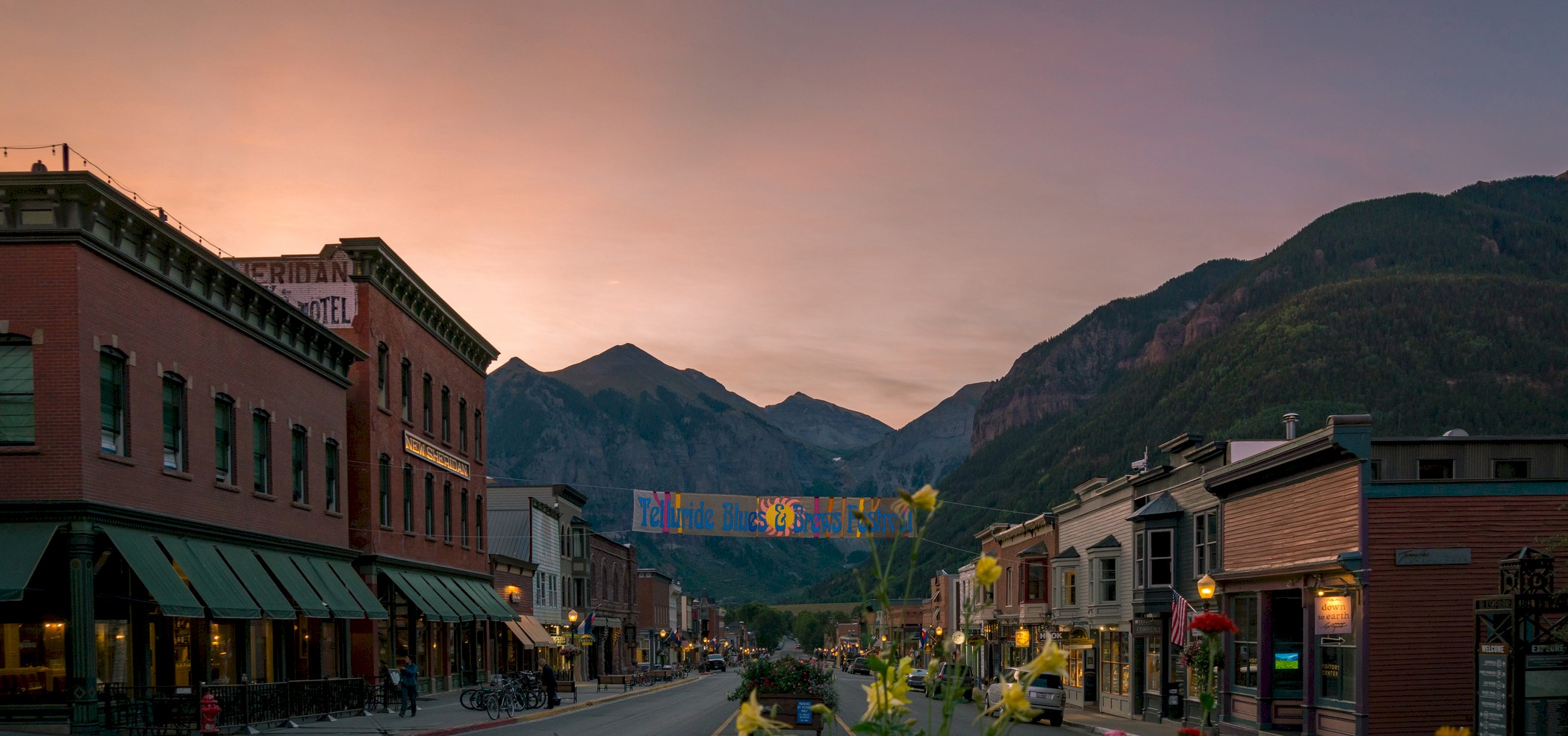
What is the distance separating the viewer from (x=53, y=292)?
81.2 feet

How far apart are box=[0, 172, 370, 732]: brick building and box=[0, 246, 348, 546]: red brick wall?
4 centimetres

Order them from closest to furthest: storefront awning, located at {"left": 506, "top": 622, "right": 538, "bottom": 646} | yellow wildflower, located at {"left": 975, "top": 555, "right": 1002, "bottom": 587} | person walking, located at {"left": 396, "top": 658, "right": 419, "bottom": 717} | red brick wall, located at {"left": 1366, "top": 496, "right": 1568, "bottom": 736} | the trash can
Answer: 1. yellow wildflower, located at {"left": 975, "top": 555, "right": 1002, "bottom": 587}
2. red brick wall, located at {"left": 1366, "top": 496, "right": 1568, "bottom": 736}
3. person walking, located at {"left": 396, "top": 658, "right": 419, "bottom": 717}
4. the trash can
5. storefront awning, located at {"left": 506, "top": 622, "right": 538, "bottom": 646}

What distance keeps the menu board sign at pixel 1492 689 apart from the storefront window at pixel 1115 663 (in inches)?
918

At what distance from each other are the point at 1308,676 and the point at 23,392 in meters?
26.7

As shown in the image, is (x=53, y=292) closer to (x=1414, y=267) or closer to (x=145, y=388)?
(x=145, y=388)

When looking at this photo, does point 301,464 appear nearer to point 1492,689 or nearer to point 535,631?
point 535,631

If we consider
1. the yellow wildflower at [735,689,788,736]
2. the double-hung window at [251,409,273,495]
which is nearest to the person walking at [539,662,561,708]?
the double-hung window at [251,409,273,495]

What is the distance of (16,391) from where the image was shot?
24766 millimetres

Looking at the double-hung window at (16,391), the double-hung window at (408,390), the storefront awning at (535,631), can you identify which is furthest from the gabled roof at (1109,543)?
the double-hung window at (16,391)

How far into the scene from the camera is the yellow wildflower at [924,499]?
16.4 feet

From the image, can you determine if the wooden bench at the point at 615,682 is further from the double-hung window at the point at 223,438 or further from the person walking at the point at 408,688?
the double-hung window at the point at 223,438

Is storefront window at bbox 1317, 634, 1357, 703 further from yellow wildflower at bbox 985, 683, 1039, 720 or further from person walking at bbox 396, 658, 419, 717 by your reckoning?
yellow wildflower at bbox 985, 683, 1039, 720

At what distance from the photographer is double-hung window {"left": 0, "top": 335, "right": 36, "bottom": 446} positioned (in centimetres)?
2475

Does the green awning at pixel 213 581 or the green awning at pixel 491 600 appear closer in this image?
the green awning at pixel 213 581
